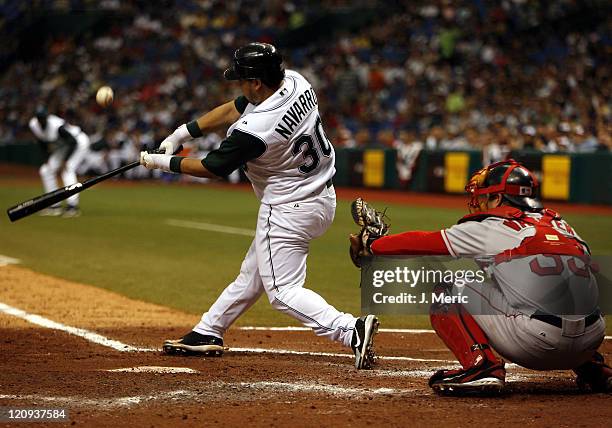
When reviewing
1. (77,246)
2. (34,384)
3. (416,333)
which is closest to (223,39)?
(77,246)

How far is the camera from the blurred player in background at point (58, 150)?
61.5 feet

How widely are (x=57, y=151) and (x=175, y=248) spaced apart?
242 inches

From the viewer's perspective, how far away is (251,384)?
558 cm

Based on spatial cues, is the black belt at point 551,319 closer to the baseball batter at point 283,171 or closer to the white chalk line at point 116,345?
the baseball batter at point 283,171

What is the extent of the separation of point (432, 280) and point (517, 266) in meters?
0.46

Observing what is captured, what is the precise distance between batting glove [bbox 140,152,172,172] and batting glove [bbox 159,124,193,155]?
258mm

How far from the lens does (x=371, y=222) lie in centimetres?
521

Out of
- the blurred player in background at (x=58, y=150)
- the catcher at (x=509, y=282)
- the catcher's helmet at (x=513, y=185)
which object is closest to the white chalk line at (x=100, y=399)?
the catcher at (x=509, y=282)

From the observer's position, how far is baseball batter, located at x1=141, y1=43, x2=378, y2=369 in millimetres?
5957

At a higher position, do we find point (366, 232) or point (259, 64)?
point (259, 64)

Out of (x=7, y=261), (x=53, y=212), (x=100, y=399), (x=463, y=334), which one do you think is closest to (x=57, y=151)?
(x=53, y=212)

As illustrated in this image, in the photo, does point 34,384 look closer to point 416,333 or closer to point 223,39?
point 416,333

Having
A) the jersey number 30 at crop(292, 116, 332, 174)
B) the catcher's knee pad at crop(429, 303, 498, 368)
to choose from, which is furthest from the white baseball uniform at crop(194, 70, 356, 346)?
the catcher's knee pad at crop(429, 303, 498, 368)

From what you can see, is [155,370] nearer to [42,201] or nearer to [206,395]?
[206,395]
